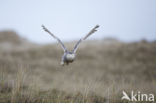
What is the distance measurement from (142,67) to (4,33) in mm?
27148

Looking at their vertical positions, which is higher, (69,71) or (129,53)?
(129,53)

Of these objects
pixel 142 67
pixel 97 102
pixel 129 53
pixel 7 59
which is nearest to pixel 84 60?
pixel 129 53

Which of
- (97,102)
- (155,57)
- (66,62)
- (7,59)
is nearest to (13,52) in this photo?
(7,59)

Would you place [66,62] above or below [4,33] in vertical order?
below

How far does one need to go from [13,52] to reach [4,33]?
15621 mm

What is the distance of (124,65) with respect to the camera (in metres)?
17.6

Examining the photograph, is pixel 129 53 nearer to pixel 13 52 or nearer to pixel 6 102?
pixel 13 52

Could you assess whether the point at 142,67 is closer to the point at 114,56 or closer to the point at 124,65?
the point at 124,65

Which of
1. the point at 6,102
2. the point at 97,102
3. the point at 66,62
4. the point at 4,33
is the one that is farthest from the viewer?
the point at 4,33

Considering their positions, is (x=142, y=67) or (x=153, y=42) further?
(x=153, y=42)

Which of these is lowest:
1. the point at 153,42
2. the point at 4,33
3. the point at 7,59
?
the point at 7,59

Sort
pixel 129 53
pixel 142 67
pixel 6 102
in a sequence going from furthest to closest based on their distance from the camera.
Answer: pixel 129 53 → pixel 142 67 → pixel 6 102

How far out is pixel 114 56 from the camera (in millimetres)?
19828

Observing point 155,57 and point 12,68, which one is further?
point 155,57
